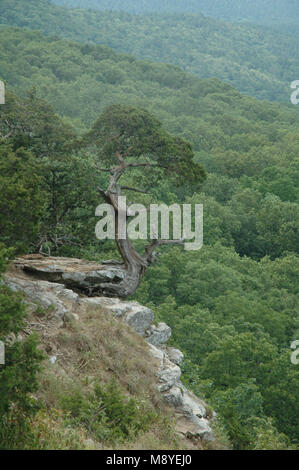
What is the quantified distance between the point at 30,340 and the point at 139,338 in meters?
5.05

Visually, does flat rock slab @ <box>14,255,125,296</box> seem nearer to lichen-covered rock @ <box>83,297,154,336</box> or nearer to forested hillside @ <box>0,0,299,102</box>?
lichen-covered rock @ <box>83,297,154,336</box>

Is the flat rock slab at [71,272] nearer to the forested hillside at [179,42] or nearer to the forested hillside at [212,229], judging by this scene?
the forested hillside at [212,229]

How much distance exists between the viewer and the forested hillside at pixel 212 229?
16500 mm

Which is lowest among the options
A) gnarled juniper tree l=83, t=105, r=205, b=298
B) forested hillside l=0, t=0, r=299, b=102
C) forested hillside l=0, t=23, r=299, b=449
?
forested hillside l=0, t=23, r=299, b=449

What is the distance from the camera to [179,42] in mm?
180875

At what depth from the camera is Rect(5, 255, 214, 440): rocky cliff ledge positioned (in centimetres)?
1225

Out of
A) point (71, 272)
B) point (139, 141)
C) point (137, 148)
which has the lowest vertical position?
point (71, 272)

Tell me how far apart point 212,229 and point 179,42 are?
148429 millimetres

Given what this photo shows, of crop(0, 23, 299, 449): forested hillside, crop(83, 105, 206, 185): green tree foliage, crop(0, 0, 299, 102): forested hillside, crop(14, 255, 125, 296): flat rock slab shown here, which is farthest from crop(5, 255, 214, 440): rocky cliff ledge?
crop(0, 0, 299, 102): forested hillside

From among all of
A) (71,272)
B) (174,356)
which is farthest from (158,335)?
(71,272)

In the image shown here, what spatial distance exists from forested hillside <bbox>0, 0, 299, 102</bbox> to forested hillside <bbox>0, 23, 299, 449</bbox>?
53.4 meters

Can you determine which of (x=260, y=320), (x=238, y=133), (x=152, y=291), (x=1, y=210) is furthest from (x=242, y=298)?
(x=238, y=133)

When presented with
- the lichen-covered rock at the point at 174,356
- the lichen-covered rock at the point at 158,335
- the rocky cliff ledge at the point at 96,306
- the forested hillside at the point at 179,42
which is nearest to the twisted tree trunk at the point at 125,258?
the rocky cliff ledge at the point at 96,306

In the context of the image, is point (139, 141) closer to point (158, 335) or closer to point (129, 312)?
point (129, 312)
